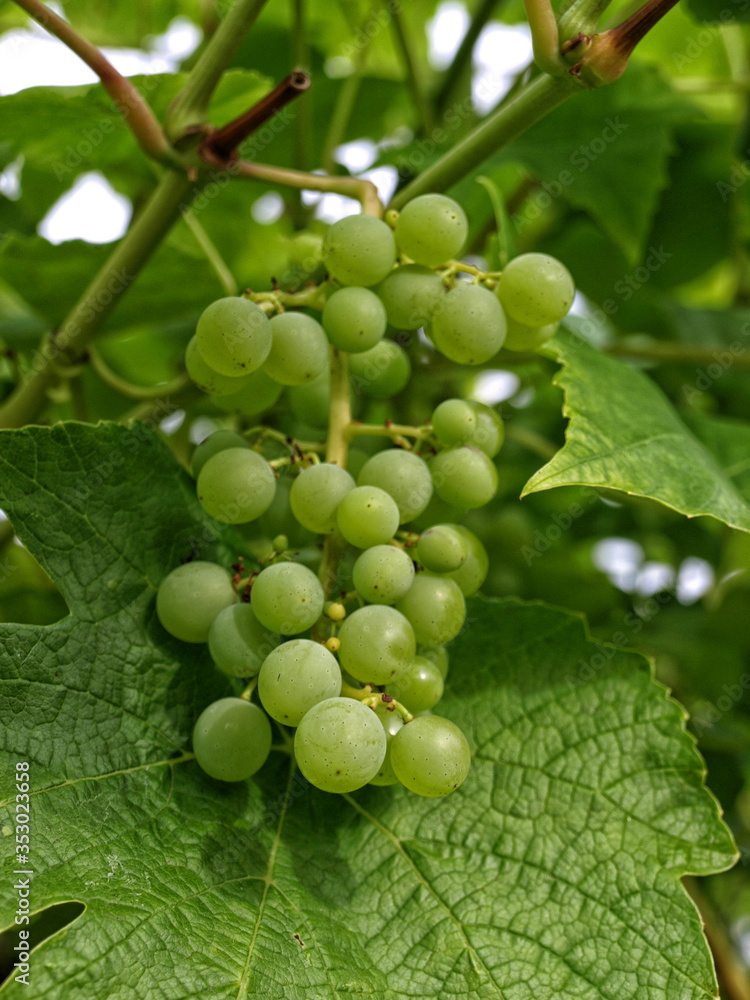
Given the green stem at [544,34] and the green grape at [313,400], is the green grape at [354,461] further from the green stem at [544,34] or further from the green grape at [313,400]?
the green stem at [544,34]

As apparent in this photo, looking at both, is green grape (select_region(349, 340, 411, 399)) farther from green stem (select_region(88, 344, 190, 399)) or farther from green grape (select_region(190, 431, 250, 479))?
green stem (select_region(88, 344, 190, 399))

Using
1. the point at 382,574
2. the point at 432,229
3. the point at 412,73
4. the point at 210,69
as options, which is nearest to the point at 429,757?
the point at 382,574

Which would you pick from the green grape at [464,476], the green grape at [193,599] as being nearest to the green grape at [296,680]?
the green grape at [193,599]

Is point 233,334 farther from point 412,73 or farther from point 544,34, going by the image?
point 412,73

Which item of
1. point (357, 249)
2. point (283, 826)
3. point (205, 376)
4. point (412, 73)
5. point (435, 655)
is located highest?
point (412, 73)

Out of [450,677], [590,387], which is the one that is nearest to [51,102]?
[590,387]

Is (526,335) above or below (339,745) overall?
above
